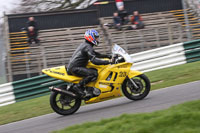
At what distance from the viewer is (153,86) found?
943 cm

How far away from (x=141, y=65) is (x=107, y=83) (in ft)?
15.8

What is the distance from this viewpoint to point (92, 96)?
24.1 ft

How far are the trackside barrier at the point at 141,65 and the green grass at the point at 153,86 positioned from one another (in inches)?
19.7

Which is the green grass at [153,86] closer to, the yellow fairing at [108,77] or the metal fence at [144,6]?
the yellow fairing at [108,77]

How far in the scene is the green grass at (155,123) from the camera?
4379 millimetres

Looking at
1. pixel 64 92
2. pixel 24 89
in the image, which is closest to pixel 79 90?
pixel 64 92

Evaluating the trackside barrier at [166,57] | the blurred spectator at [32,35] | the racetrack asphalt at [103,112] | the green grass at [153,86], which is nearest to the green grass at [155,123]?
the racetrack asphalt at [103,112]

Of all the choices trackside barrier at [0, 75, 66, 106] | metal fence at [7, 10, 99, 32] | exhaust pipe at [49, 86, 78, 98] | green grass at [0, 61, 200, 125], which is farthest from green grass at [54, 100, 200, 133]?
metal fence at [7, 10, 99, 32]

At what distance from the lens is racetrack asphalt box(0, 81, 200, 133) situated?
6297mm

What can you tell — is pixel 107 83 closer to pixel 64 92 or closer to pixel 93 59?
pixel 93 59

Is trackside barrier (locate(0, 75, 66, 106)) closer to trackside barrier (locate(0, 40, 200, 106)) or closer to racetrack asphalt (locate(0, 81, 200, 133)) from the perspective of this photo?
trackside barrier (locate(0, 40, 200, 106))

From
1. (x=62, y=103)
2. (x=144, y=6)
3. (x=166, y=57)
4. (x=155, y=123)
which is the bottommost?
(x=62, y=103)

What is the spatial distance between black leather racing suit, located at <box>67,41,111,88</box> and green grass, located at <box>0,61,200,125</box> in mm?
1507

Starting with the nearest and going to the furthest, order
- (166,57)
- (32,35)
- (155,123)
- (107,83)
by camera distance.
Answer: (155,123) → (107,83) → (166,57) → (32,35)
